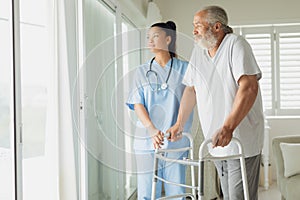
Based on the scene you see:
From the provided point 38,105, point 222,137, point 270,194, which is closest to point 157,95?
point 222,137

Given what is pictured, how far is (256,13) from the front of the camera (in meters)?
5.51

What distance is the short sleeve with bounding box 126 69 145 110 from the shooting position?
6.42 feet

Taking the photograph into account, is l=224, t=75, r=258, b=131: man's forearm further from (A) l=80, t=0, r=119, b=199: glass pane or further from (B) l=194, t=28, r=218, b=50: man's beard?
(A) l=80, t=0, r=119, b=199: glass pane

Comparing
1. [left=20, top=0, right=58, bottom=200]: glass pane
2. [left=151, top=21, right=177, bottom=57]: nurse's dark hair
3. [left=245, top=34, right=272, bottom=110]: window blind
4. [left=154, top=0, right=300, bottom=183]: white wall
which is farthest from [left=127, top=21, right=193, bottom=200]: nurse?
[left=245, top=34, right=272, bottom=110]: window blind

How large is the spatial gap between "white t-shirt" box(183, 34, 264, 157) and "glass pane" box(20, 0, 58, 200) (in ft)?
2.68

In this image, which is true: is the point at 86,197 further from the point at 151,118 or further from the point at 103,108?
the point at 151,118

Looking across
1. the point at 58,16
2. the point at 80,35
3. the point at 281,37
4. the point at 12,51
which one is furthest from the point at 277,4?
the point at 12,51

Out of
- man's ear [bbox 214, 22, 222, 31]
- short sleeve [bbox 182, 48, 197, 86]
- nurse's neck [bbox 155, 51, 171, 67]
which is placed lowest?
short sleeve [bbox 182, 48, 197, 86]

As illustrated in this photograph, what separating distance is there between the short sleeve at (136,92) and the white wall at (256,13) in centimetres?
354

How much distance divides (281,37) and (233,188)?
4134 mm

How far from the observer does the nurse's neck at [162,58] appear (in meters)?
1.93

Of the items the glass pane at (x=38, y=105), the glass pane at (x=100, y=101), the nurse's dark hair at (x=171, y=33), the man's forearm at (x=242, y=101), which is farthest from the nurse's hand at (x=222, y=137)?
the glass pane at (x=38, y=105)

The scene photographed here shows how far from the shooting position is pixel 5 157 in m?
1.95

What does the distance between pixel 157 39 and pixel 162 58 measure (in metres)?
0.11
